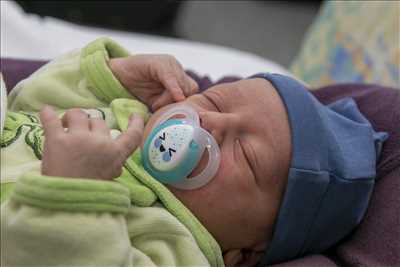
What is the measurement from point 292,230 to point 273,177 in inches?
3.3

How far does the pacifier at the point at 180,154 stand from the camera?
809 mm

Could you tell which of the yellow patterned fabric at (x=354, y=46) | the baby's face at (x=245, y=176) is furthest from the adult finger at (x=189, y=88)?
the yellow patterned fabric at (x=354, y=46)

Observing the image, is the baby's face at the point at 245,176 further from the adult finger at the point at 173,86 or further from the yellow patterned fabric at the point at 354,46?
the yellow patterned fabric at the point at 354,46

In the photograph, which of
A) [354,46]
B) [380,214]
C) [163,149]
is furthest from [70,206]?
[354,46]

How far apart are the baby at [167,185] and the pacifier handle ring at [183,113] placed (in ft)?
0.06

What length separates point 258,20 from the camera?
2.37m

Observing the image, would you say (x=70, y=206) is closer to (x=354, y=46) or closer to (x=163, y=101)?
(x=163, y=101)

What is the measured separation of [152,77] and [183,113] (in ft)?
0.51

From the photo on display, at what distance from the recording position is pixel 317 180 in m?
0.83

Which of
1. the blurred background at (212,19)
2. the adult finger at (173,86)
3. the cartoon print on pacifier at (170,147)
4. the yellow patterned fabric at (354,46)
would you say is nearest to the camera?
the cartoon print on pacifier at (170,147)

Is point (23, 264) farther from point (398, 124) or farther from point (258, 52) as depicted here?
point (258, 52)

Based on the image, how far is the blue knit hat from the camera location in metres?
0.83

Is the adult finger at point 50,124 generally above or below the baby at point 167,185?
above

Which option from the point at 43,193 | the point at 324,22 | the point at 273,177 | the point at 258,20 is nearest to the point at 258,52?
the point at 258,20
